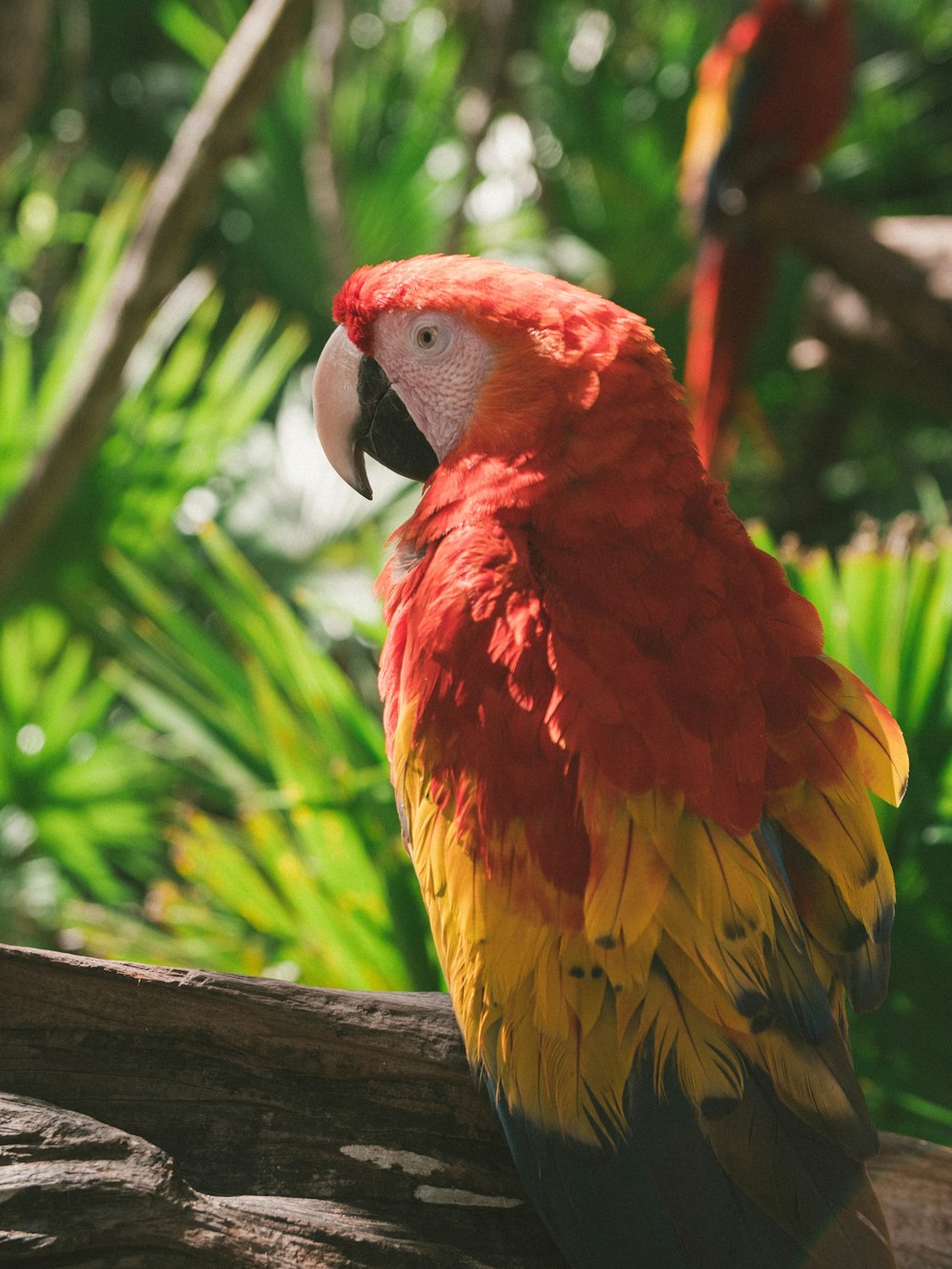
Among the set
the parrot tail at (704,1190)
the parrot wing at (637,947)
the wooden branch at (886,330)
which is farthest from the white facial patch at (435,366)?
the wooden branch at (886,330)

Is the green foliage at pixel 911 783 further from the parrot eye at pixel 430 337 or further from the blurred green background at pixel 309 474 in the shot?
the parrot eye at pixel 430 337

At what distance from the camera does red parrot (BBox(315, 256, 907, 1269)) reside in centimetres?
54

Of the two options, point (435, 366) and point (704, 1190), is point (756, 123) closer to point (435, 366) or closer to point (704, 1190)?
point (435, 366)

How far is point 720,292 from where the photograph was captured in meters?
1.99

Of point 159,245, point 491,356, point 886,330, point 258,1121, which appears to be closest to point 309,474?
point 159,245

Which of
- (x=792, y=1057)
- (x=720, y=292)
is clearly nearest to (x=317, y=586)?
(x=720, y=292)

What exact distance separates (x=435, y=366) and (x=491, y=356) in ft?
0.15

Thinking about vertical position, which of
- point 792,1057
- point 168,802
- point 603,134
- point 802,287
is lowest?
point 168,802

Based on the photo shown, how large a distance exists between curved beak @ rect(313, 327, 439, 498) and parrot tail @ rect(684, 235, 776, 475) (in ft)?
3.31

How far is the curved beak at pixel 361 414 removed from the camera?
76 cm

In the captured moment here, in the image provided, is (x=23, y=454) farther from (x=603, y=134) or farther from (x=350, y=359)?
(x=603, y=134)

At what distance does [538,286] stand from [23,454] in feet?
3.74

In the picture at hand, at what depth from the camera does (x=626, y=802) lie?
1.85ft

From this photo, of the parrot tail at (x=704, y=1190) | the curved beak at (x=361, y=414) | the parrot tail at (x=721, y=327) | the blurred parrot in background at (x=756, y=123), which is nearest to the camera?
the parrot tail at (x=704, y=1190)
